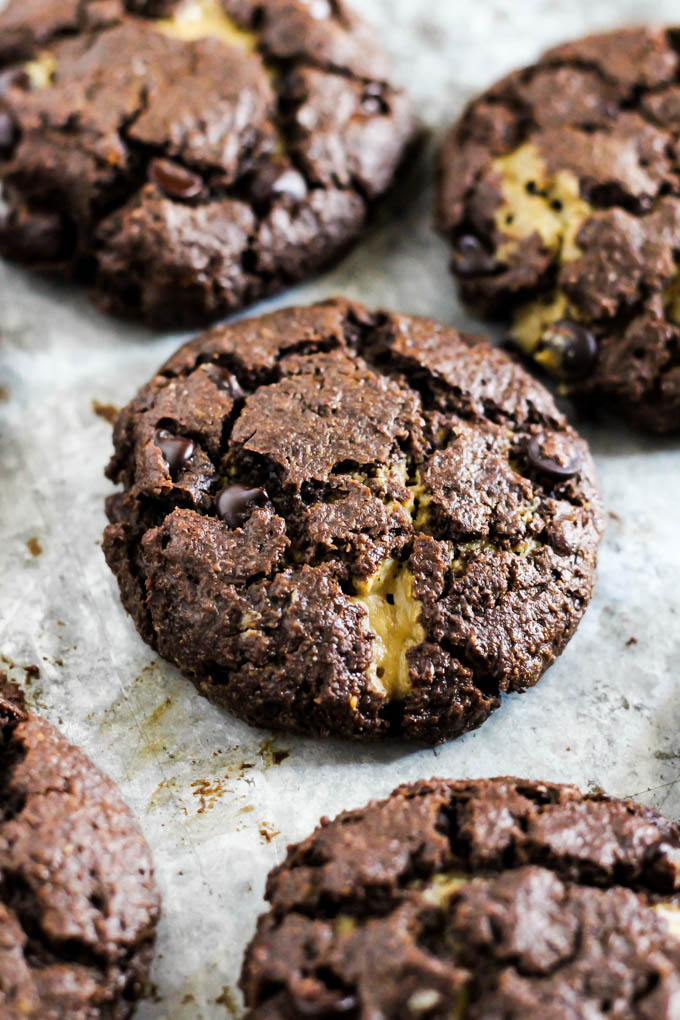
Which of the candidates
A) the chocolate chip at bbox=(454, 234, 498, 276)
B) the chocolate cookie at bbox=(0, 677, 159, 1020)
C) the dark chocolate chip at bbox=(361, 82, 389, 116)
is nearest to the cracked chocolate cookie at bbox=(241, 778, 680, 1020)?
the chocolate cookie at bbox=(0, 677, 159, 1020)

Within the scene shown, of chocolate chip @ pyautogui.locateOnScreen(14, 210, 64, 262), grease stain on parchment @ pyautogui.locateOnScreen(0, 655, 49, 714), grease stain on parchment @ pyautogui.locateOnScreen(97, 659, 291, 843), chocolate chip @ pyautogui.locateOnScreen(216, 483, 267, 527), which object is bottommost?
grease stain on parchment @ pyautogui.locateOnScreen(0, 655, 49, 714)

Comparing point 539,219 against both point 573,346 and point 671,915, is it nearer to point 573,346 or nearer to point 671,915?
point 573,346

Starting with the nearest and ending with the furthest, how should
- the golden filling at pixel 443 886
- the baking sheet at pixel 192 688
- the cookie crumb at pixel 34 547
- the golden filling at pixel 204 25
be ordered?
the golden filling at pixel 443 886 → the baking sheet at pixel 192 688 → the cookie crumb at pixel 34 547 → the golden filling at pixel 204 25

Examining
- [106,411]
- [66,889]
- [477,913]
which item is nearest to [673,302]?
[106,411]

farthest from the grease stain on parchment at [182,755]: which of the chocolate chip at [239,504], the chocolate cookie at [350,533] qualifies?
the chocolate chip at [239,504]

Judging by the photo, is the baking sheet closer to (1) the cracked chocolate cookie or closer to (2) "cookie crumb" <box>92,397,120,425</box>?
(2) "cookie crumb" <box>92,397,120,425</box>

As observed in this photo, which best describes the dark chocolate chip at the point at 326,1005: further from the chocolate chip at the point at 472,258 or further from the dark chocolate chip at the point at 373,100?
the dark chocolate chip at the point at 373,100
